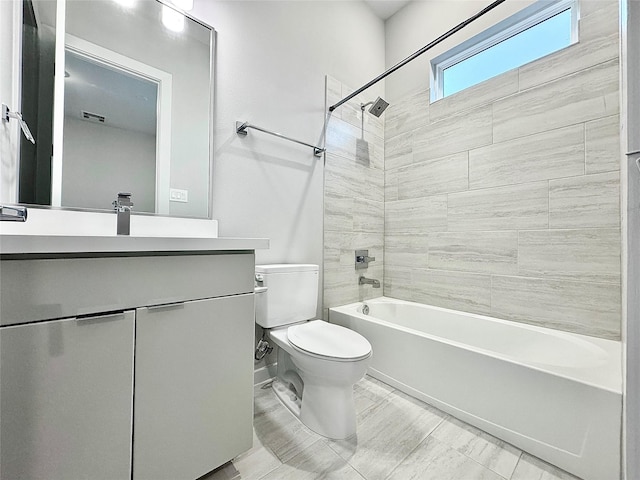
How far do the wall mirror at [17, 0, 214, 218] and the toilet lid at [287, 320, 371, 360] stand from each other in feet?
2.72

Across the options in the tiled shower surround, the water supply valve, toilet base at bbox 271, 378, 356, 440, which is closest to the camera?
toilet base at bbox 271, 378, 356, 440

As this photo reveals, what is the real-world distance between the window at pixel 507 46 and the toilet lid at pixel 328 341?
1994 millimetres

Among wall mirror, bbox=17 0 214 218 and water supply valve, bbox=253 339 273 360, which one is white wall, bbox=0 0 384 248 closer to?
wall mirror, bbox=17 0 214 218

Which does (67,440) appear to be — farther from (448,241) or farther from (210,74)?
(448,241)

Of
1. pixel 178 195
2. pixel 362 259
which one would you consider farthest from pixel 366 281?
pixel 178 195

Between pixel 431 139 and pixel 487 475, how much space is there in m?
2.10

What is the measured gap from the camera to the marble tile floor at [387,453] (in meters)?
1.07

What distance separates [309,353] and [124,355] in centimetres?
73

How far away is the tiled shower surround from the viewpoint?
1.49m

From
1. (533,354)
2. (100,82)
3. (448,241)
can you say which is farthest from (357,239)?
(100,82)

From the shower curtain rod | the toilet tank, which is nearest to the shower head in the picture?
the shower curtain rod

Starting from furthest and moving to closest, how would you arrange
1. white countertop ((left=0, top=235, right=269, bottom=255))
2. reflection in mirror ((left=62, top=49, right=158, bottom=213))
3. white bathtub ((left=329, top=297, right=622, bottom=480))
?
reflection in mirror ((left=62, top=49, right=158, bottom=213)), white bathtub ((left=329, top=297, right=622, bottom=480)), white countertop ((left=0, top=235, right=269, bottom=255))

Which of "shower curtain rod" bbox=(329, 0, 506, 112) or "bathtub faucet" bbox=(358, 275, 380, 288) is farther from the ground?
"shower curtain rod" bbox=(329, 0, 506, 112)

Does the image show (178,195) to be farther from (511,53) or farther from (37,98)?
(511,53)
